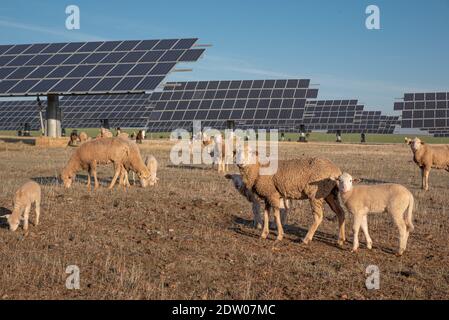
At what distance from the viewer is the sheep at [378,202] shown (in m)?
7.66

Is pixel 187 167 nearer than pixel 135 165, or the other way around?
pixel 135 165

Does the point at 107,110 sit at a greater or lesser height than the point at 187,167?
greater

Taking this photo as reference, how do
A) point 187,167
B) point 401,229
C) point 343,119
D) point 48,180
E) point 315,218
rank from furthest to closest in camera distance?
point 343,119 < point 187,167 < point 48,180 < point 315,218 < point 401,229

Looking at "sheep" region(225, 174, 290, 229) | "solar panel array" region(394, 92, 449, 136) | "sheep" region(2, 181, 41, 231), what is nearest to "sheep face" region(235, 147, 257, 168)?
"sheep" region(225, 174, 290, 229)

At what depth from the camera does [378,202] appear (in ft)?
25.5

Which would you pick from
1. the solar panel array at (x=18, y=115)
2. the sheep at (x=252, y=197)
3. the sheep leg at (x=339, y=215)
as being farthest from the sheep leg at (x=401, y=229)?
the solar panel array at (x=18, y=115)

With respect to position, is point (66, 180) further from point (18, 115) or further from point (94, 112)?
point (18, 115)

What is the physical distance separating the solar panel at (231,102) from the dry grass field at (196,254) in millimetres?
31988

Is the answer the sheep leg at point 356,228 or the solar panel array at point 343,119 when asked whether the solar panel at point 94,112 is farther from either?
the sheep leg at point 356,228

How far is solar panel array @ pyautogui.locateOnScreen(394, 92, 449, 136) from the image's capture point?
1962 inches

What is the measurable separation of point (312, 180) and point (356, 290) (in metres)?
2.60

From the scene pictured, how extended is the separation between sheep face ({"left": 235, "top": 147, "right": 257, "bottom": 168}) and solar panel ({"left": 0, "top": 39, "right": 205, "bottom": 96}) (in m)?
20.2

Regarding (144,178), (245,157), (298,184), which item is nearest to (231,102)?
(144,178)

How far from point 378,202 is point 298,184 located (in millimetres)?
1326
